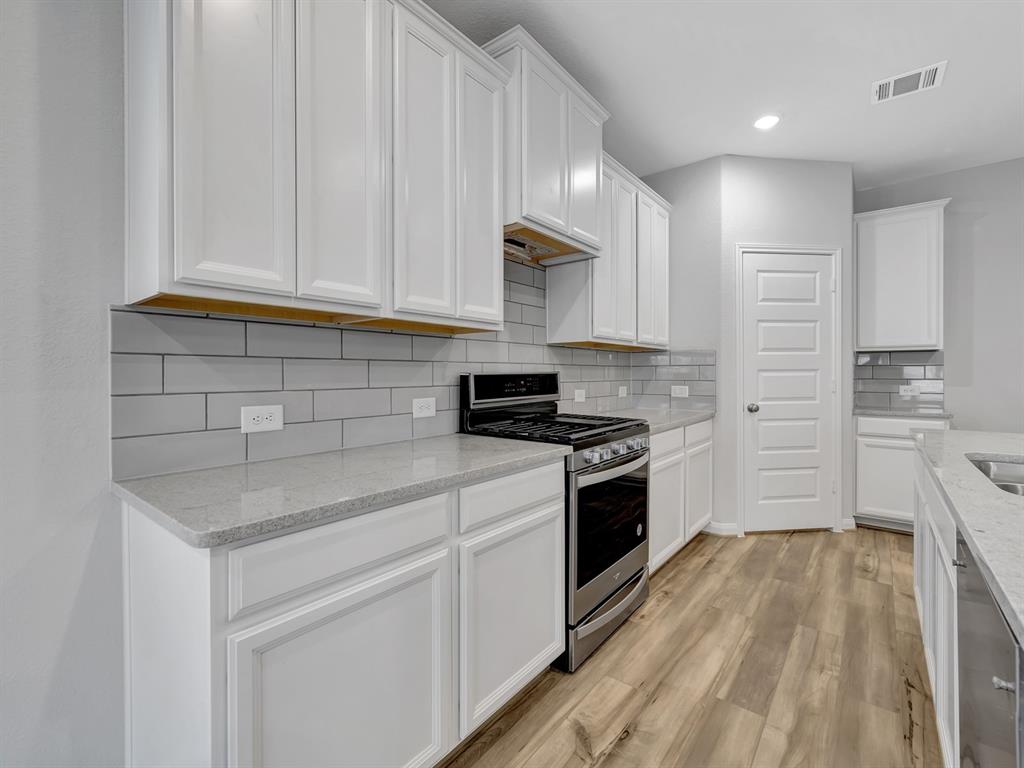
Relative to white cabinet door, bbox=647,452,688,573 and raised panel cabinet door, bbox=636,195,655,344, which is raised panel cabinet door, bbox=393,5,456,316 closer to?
white cabinet door, bbox=647,452,688,573

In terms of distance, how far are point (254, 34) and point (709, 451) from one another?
132 inches

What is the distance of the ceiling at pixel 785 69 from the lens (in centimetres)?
211

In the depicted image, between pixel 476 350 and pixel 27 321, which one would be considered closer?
pixel 27 321

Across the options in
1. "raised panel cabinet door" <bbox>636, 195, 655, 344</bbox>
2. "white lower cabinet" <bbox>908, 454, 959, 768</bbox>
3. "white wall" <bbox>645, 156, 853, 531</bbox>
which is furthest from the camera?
"white wall" <bbox>645, 156, 853, 531</bbox>

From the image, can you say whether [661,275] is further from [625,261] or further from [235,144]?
[235,144]

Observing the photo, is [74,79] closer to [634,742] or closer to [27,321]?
[27,321]

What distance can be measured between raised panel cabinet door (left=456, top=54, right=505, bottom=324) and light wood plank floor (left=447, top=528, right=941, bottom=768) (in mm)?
1478

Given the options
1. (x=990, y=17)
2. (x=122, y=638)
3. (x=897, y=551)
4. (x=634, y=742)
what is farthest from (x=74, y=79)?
(x=897, y=551)

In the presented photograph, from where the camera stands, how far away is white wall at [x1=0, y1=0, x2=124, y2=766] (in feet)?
3.81

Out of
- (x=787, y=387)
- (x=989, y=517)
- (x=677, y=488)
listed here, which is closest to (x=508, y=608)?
(x=989, y=517)

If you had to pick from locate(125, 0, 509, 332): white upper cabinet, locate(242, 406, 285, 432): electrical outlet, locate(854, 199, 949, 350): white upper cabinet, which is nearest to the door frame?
locate(854, 199, 949, 350): white upper cabinet

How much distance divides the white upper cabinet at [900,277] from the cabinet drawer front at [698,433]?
153cm

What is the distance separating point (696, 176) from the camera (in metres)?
3.64

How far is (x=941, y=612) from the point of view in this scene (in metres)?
1.46
